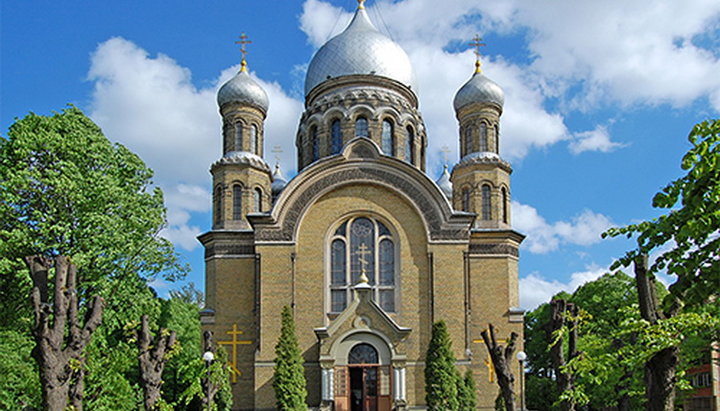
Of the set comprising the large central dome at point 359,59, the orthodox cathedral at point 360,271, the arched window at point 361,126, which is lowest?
the orthodox cathedral at point 360,271

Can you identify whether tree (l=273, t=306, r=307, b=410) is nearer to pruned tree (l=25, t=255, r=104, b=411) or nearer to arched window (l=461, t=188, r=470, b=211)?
arched window (l=461, t=188, r=470, b=211)

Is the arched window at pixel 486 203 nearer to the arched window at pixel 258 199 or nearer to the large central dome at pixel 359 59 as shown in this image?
the large central dome at pixel 359 59

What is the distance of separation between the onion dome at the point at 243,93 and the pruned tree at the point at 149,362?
17.1 meters

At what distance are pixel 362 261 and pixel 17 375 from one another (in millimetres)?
12331

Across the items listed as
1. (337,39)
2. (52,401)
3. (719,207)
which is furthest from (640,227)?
→ (337,39)

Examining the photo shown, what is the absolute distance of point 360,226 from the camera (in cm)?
3017

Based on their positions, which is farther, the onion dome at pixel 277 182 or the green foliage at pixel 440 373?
the onion dome at pixel 277 182

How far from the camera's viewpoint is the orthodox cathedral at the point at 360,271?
27.8 meters

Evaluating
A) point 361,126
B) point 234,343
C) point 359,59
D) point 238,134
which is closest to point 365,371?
point 234,343

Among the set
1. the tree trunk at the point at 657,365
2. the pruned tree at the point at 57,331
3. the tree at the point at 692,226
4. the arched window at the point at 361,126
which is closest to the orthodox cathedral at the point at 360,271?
the arched window at the point at 361,126

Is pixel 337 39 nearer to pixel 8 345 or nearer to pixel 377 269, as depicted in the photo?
pixel 377 269

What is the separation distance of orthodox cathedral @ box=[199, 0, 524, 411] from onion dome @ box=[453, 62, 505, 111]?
86.6 inches

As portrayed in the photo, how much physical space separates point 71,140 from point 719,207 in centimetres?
2142

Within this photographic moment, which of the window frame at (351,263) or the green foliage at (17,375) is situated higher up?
the window frame at (351,263)
